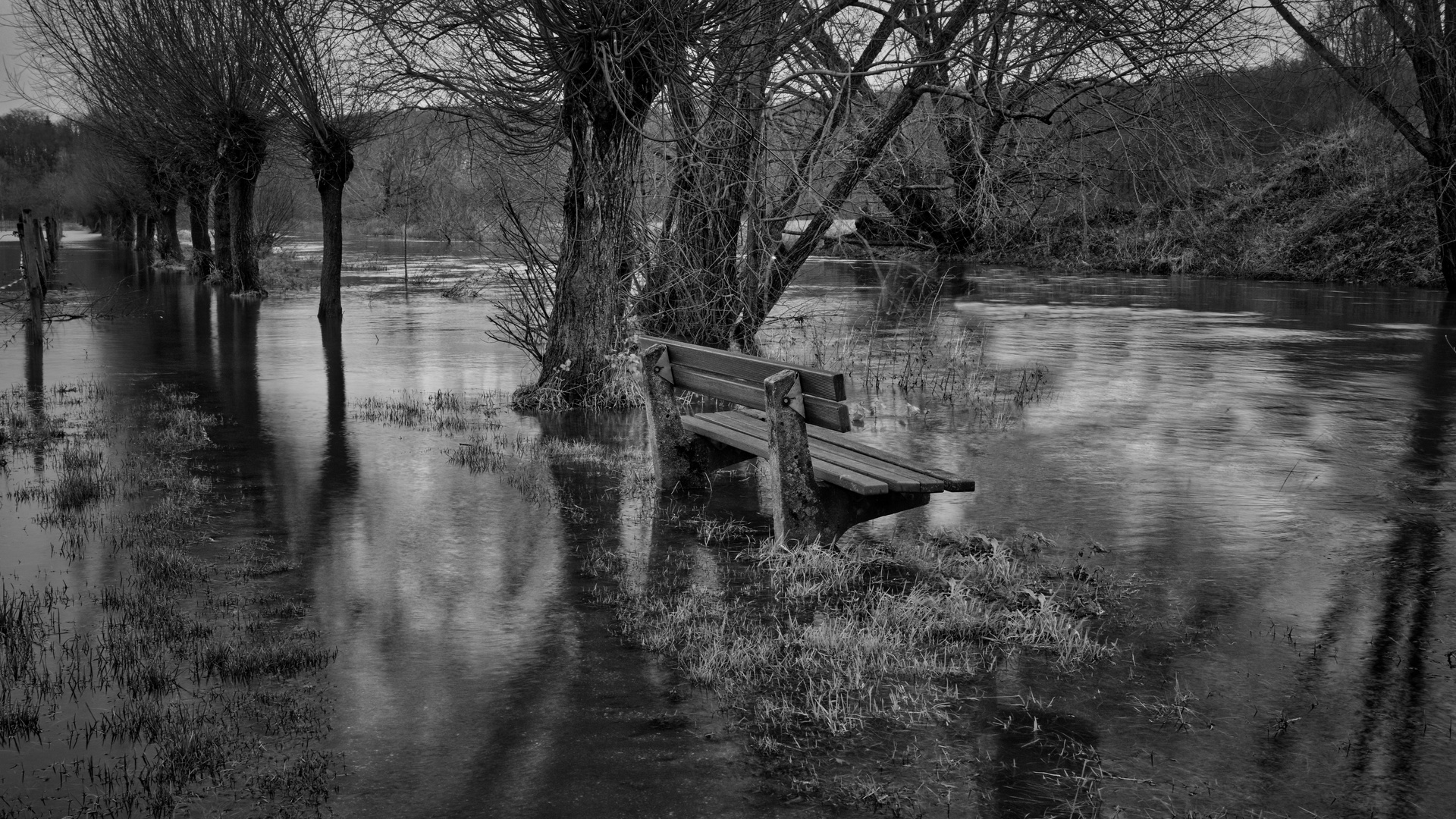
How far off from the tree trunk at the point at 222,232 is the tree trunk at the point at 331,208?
8468mm

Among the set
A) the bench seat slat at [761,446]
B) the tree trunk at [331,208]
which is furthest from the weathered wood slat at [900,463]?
the tree trunk at [331,208]

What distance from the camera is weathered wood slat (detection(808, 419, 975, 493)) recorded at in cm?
639

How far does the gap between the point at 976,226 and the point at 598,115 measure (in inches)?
227

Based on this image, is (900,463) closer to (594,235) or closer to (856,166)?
(594,235)

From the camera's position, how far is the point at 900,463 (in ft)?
22.6

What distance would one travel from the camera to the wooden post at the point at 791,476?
21.7ft

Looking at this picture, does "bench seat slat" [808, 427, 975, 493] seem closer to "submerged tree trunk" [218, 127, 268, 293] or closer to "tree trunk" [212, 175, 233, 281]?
"submerged tree trunk" [218, 127, 268, 293]

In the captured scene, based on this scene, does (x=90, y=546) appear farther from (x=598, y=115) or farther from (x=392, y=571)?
(x=598, y=115)

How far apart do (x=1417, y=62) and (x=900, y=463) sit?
23.9m

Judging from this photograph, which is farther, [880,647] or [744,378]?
[744,378]

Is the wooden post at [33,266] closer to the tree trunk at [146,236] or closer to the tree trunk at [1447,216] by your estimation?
the tree trunk at [1447,216]

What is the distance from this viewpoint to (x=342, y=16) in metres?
13.9

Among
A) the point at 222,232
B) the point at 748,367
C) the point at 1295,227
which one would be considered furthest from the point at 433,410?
the point at 1295,227

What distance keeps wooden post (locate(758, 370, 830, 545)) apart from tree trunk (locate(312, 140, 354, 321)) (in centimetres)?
1782
